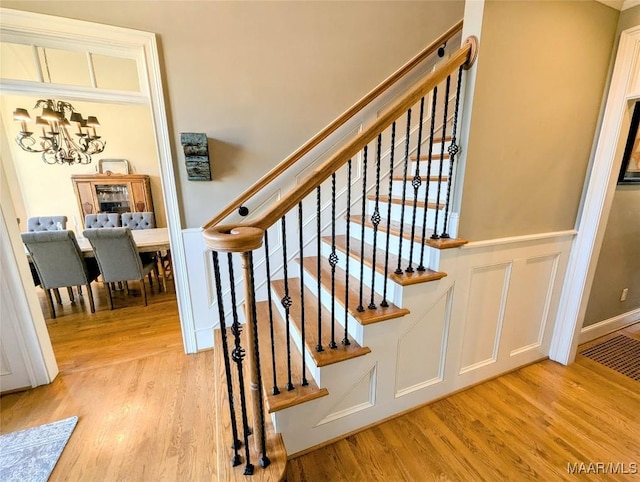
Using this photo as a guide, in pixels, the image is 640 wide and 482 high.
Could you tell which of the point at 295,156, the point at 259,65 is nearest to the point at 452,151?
the point at 295,156

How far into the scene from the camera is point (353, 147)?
1.18 m

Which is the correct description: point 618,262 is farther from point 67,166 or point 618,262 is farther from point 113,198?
point 67,166

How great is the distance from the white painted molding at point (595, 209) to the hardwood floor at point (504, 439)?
1.15ft

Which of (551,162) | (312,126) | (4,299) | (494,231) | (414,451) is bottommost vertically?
(414,451)

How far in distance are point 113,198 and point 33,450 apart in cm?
438

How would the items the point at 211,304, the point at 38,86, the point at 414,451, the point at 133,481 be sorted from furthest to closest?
the point at 211,304
the point at 38,86
the point at 414,451
the point at 133,481

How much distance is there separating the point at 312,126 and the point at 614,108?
1994mm

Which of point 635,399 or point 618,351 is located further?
point 618,351

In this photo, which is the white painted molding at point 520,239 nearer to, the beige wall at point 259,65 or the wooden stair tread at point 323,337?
the wooden stair tread at point 323,337

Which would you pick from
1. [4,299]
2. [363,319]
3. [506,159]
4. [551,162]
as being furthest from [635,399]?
[4,299]

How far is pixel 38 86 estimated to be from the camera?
5.39 feet

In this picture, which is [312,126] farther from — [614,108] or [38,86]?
[614,108]

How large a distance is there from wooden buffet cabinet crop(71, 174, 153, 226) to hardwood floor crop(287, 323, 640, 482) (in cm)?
502

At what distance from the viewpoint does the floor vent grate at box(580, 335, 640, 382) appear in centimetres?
206
